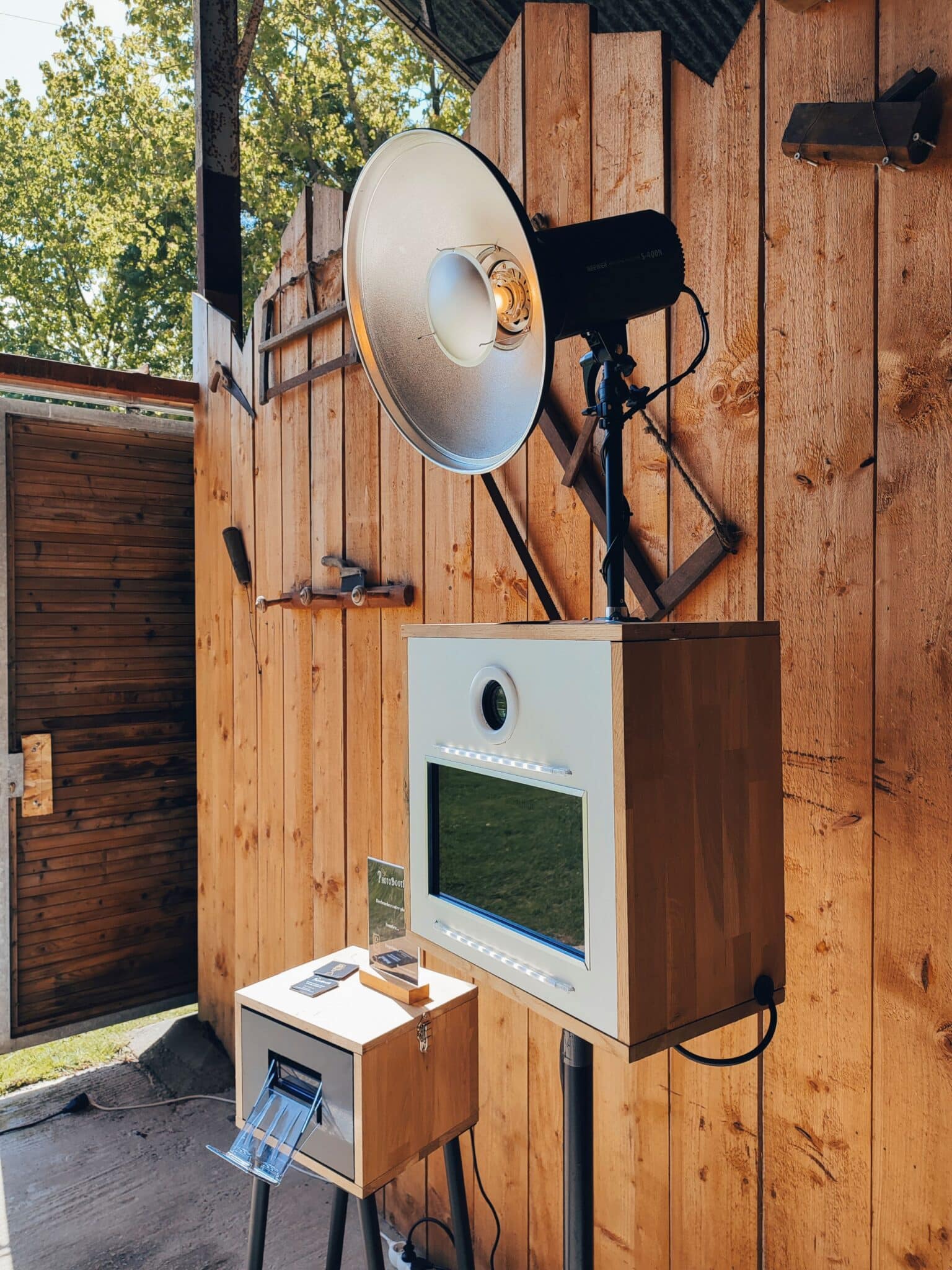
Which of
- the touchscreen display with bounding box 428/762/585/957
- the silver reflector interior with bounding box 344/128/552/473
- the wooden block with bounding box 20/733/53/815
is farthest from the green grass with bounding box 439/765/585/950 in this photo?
the wooden block with bounding box 20/733/53/815

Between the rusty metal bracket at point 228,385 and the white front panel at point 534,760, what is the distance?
179 centimetres

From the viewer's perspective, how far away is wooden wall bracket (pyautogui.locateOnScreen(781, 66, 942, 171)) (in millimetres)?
1037

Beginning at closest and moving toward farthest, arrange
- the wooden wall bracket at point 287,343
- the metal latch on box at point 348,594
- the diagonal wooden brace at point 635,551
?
the diagonal wooden brace at point 635,551 < the metal latch on box at point 348,594 < the wooden wall bracket at point 287,343

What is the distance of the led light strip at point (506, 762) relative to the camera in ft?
3.06

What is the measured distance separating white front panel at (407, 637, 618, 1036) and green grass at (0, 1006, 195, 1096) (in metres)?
2.41

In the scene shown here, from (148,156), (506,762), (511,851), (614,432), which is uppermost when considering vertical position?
(148,156)

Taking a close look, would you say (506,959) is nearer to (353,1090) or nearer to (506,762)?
(506,762)

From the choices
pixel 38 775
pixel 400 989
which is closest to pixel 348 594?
pixel 400 989

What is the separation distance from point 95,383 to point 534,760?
2.56m

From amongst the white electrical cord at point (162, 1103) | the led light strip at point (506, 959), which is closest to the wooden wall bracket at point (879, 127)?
the led light strip at point (506, 959)

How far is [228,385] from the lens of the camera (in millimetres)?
2809

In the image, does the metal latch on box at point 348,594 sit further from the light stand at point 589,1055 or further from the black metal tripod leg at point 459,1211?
the black metal tripod leg at point 459,1211

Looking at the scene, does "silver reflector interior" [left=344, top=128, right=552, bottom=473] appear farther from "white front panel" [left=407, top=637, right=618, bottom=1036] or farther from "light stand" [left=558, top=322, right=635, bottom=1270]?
"white front panel" [left=407, top=637, right=618, bottom=1036]

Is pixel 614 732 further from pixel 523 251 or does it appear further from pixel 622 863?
pixel 523 251
